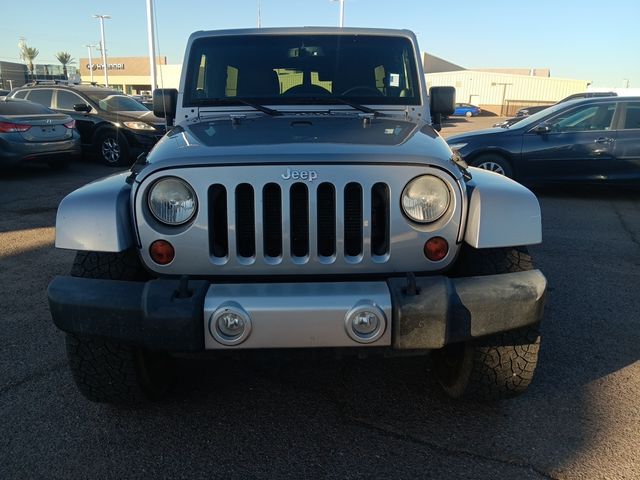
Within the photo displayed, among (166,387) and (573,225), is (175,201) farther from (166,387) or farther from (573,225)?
(573,225)

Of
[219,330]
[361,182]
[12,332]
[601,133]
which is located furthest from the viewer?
[601,133]

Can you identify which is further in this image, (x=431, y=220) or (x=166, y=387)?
(x=166, y=387)

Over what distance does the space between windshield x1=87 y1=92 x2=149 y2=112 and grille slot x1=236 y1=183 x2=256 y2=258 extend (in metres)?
10.6

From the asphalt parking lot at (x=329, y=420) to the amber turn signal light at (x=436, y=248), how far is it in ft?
2.15

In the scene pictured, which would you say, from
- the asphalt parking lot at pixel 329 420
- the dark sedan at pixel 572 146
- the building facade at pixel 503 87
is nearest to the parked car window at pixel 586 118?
the dark sedan at pixel 572 146

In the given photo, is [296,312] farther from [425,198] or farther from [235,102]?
[235,102]

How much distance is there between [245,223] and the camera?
2285mm

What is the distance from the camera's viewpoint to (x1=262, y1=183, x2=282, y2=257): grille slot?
89.0 inches

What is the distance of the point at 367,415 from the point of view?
2695 millimetres

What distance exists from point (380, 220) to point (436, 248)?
0.26m

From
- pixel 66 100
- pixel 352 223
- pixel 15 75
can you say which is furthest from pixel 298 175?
pixel 15 75

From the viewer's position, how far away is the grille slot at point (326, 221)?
88.7 inches

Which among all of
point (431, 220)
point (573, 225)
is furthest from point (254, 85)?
point (573, 225)

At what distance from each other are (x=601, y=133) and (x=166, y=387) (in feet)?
25.7
